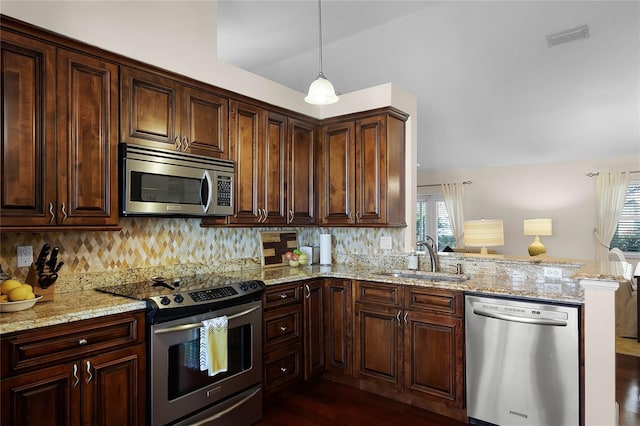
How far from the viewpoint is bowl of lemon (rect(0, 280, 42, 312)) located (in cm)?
183

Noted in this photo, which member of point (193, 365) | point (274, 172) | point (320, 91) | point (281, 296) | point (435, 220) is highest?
point (320, 91)

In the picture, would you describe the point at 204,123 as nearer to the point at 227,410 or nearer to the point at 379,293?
the point at 379,293

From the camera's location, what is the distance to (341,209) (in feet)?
12.1

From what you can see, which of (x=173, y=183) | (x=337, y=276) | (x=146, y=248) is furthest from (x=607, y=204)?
(x=146, y=248)

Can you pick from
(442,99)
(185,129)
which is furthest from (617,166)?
(185,129)

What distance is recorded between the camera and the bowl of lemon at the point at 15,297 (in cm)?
183

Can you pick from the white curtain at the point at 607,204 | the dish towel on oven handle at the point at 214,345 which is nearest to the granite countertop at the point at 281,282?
the dish towel on oven handle at the point at 214,345

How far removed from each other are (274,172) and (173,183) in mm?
1001

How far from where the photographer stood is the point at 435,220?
852 centimetres

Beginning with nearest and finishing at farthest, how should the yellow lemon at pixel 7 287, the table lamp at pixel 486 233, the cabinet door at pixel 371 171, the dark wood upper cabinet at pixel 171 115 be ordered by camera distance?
the yellow lemon at pixel 7 287 < the dark wood upper cabinet at pixel 171 115 < the cabinet door at pixel 371 171 < the table lamp at pixel 486 233

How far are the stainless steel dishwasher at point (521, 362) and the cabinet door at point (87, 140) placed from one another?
8.01ft

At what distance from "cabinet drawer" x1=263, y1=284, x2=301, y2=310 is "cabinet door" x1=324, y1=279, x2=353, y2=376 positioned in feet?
1.15

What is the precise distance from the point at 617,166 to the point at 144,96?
710 centimetres

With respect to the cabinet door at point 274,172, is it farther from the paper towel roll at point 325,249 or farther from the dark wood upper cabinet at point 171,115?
the paper towel roll at point 325,249
